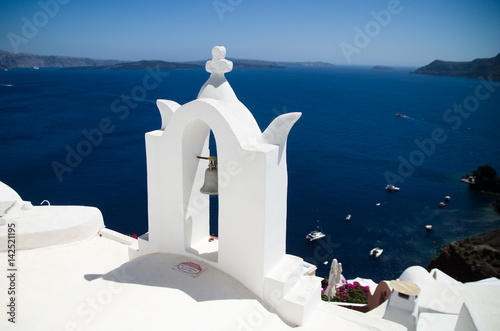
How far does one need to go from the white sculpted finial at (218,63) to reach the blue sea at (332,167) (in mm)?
24763

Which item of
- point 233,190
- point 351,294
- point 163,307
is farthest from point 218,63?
point 351,294

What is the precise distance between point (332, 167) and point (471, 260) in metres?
23.0

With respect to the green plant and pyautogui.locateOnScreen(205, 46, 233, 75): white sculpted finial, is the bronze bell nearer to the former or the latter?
pyautogui.locateOnScreen(205, 46, 233, 75): white sculpted finial

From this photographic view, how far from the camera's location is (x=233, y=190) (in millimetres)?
5301

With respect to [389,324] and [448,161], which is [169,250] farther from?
[448,161]

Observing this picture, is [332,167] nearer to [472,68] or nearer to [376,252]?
[376,252]

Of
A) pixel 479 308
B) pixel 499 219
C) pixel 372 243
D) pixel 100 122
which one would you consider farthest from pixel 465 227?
pixel 100 122

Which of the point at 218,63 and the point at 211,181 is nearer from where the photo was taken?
the point at 218,63

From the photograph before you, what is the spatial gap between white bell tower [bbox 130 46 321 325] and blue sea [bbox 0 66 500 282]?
2361 cm

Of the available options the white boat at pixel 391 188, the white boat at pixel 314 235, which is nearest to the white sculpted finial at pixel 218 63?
the white boat at pixel 314 235

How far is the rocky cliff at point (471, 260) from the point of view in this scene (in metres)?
24.2

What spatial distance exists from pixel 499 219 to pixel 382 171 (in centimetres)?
1353

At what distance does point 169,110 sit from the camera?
6168mm

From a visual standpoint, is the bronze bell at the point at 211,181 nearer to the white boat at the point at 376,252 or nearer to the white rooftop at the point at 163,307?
the white rooftop at the point at 163,307
